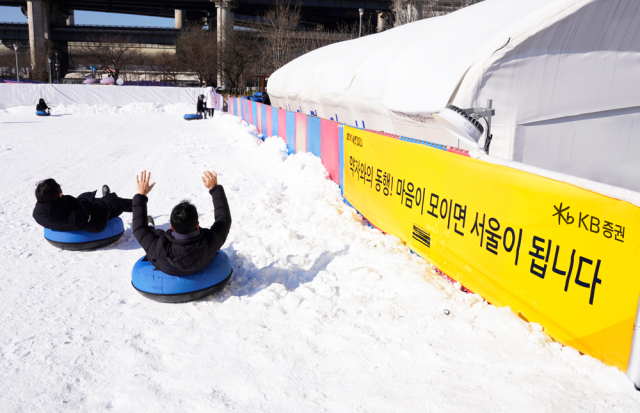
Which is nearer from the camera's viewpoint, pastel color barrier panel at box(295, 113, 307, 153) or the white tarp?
pastel color barrier panel at box(295, 113, 307, 153)

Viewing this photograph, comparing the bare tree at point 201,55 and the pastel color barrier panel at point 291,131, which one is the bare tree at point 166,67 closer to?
the bare tree at point 201,55

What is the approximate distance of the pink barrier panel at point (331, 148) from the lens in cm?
925

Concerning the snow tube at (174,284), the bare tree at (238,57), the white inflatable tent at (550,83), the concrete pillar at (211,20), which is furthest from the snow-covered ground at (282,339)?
the concrete pillar at (211,20)

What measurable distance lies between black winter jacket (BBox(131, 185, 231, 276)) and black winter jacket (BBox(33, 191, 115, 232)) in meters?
1.73

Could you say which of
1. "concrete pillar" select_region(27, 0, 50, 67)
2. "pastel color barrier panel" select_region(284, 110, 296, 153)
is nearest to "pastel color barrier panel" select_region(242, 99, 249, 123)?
"pastel color barrier panel" select_region(284, 110, 296, 153)

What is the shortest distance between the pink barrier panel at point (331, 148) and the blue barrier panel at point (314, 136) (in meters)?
0.26

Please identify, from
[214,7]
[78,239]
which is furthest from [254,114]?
[214,7]

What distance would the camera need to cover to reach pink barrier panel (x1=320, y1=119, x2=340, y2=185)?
30.3 ft

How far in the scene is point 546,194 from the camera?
375 centimetres

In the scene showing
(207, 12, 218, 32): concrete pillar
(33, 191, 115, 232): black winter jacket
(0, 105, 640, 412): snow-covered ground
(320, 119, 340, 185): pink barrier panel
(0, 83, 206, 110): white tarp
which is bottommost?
(0, 105, 640, 412): snow-covered ground

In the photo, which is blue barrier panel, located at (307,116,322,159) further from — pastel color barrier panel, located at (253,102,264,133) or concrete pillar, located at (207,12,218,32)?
concrete pillar, located at (207,12,218,32)

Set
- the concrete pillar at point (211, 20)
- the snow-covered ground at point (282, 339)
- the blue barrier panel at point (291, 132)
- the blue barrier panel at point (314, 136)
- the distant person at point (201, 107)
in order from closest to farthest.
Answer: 1. the snow-covered ground at point (282, 339)
2. the blue barrier panel at point (314, 136)
3. the blue barrier panel at point (291, 132)
4. the distant person at point (201, 107)
5. the concrete pillar at point (211, 20)

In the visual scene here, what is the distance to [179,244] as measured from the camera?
4.18 meters

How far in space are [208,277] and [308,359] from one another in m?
1.43
